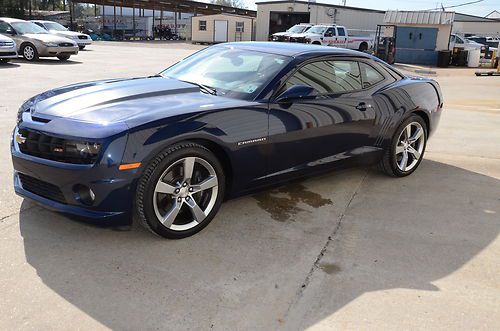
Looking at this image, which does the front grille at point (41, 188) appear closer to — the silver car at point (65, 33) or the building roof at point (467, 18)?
the silver car at point (65, 33)

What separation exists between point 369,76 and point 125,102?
8.80ft

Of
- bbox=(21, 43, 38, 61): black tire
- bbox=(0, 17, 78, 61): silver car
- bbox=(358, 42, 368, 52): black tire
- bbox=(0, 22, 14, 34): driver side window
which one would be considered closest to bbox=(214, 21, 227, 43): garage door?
bbox=(358, 42, 368, 52): black tire

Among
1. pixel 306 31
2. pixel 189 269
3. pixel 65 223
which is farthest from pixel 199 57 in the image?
pixel 306 31

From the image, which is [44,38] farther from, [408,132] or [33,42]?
[408,132]

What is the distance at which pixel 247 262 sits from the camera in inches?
132

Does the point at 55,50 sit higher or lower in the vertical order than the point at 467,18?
lower

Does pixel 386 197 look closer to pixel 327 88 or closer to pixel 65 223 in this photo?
pixel 327 88

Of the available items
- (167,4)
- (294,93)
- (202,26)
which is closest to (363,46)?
(202,26)

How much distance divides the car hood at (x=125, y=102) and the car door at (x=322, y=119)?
0.50 m

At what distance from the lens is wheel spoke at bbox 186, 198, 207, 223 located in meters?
3.63

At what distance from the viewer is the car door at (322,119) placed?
4.08 meters

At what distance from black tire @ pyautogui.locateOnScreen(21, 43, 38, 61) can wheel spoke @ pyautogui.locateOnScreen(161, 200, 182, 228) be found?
1596 centimetres

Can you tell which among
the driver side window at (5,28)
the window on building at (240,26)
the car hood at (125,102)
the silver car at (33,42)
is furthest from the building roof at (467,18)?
the car hood at (125,102)

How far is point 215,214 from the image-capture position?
12.6 ft
